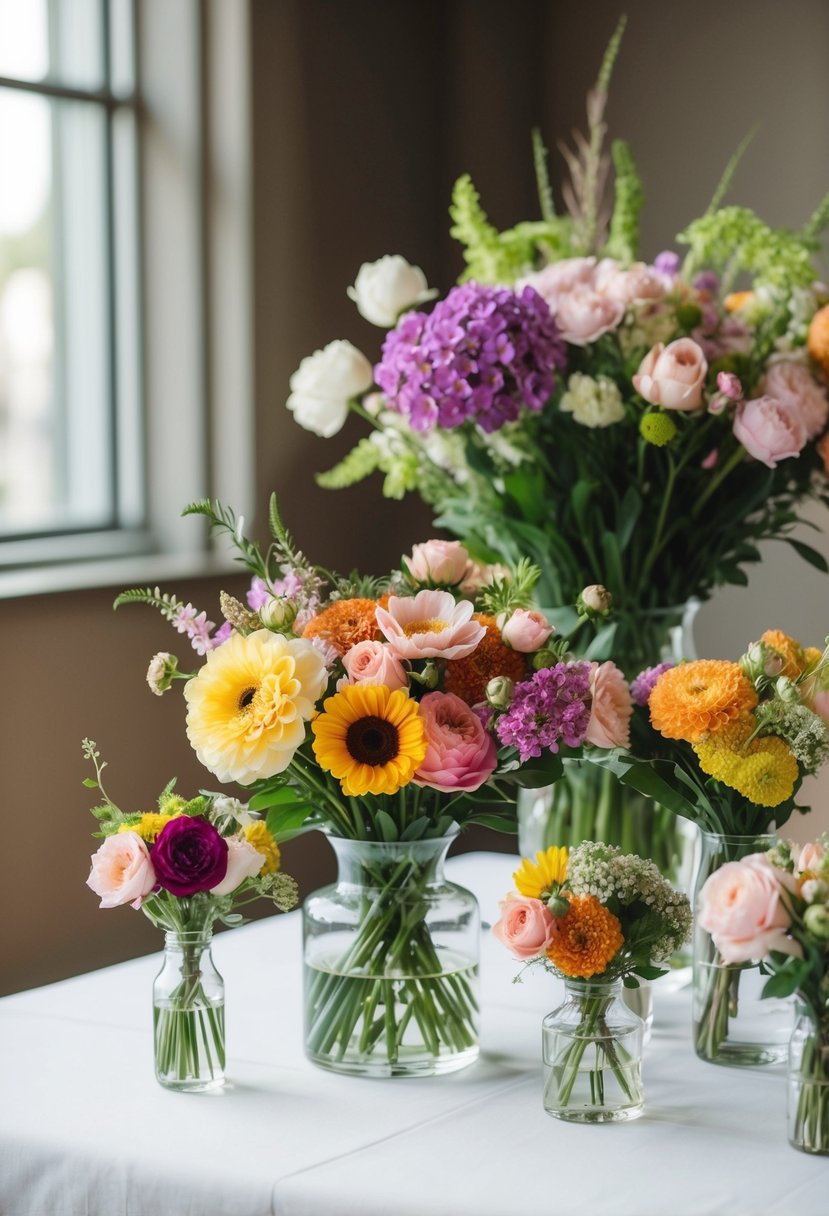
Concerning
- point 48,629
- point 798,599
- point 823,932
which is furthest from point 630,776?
point 798,599

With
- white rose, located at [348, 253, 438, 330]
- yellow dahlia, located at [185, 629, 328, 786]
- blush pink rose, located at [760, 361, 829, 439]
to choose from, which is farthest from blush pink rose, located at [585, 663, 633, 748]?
white rose, located at [348, 253, 438, 330]

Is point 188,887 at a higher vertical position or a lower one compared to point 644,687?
lower

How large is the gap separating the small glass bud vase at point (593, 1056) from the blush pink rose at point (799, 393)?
0.69m

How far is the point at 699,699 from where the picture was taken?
1.19 meters

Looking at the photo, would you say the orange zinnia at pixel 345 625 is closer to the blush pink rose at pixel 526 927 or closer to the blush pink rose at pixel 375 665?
the blush pink rose at pixel 375 665

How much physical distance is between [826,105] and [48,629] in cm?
181

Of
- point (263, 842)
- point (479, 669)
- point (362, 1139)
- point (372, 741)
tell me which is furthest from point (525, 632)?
point (362, 1139)

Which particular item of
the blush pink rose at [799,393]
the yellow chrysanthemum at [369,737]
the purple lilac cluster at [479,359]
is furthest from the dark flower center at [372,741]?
the blush pink rose at [799,393]

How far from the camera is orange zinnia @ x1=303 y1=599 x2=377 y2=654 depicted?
1.21 m

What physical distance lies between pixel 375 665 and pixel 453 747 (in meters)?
0.09

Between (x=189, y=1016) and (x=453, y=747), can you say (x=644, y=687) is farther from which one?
(x=189, y=1016)

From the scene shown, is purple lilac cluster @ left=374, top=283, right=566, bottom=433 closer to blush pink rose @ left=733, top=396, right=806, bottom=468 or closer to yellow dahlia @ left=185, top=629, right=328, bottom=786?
blush pink rose @ left=733, top=396, right=806, bottom=468

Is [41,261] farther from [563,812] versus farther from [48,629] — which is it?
[563,812]

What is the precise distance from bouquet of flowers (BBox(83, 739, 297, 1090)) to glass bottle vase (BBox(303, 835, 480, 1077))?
57 millimetres
